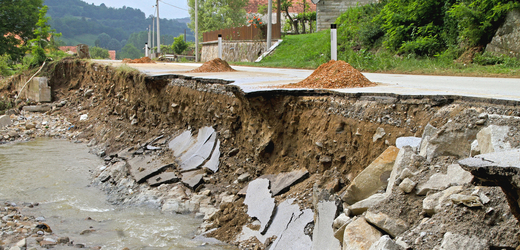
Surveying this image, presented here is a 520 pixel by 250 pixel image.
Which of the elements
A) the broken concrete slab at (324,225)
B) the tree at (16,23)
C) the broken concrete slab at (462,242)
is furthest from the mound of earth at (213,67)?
the tree at (16,23)

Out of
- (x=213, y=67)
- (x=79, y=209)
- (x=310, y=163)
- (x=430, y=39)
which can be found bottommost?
(x=79, y=209)

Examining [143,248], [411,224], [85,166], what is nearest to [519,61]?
[411,224]

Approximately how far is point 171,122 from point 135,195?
2660 mm

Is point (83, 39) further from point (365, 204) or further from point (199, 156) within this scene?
point (365, 204)

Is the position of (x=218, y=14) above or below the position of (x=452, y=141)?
above

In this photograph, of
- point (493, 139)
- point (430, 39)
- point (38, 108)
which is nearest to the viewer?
point (493, 139)

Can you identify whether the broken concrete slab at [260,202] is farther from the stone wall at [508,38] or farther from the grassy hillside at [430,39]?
the stone wall at [508,38]

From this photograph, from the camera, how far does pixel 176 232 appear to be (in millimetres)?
5203

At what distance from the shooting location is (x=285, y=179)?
5250 mm

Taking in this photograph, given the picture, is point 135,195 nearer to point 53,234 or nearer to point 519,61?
point 53,234

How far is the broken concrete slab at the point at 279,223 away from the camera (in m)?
4.40

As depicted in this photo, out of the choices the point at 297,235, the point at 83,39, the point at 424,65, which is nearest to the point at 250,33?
the point at 424,65

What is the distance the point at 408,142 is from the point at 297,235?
1477 millimetres

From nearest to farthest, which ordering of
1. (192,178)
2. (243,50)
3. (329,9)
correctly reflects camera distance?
(192,178), (243,50), (329,9)
